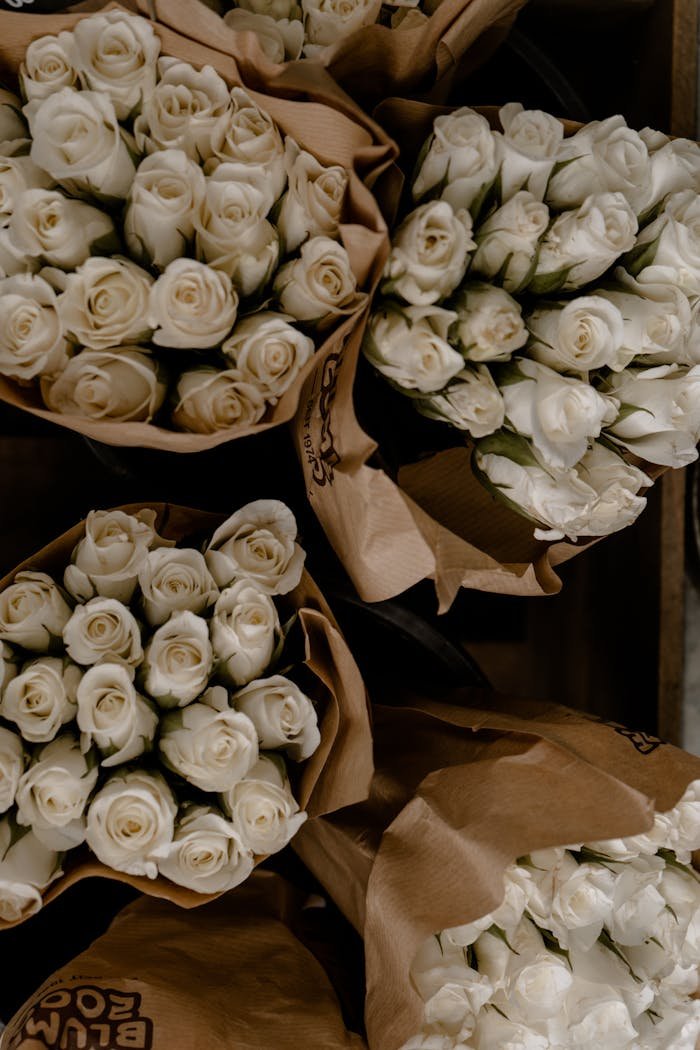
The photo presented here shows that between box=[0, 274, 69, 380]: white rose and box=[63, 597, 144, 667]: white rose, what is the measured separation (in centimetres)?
13

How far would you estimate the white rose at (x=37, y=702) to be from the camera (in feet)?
1.58

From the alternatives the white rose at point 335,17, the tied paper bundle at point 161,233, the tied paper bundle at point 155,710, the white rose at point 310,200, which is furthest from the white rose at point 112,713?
the white rose at point 335,17

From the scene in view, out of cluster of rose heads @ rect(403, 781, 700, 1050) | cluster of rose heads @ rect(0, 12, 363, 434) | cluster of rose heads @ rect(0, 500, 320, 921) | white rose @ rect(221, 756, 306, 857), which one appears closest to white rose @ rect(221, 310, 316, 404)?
cluster of rose heads @ rect(0, 12, 363, 434)

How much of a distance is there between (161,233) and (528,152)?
0.62 ft

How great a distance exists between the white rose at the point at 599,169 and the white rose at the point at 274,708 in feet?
0.99

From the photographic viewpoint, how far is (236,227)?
453 millimetres

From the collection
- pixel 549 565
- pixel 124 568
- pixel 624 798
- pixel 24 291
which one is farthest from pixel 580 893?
pixel 24 291

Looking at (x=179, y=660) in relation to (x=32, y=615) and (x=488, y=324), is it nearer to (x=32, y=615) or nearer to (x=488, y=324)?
(x=32, y=615)

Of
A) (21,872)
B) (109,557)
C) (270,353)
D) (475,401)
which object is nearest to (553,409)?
(475,401)

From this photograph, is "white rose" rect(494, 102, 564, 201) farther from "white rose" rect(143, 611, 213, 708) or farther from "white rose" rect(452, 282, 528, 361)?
"white rose" rect(143, 611, 213, 708)

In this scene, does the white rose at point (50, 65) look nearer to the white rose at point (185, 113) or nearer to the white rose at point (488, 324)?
the white rose at point (185, 113)

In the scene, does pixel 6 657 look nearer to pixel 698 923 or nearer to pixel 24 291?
pixel 24 291

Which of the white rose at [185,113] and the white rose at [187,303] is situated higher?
the white rose at [185,113]

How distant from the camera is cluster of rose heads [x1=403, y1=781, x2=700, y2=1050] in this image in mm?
525
